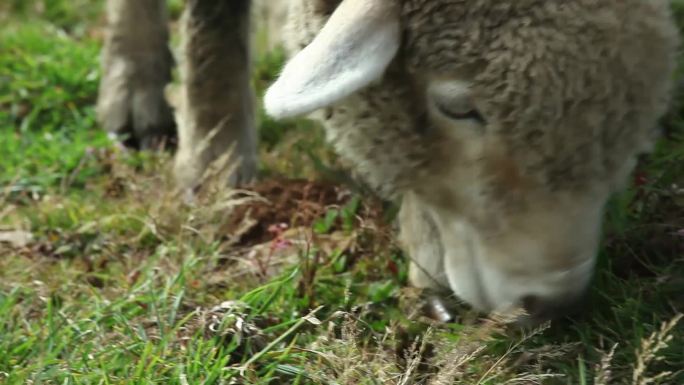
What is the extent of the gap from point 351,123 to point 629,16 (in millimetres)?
706

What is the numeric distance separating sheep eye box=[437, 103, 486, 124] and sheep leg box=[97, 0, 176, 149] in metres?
2.04

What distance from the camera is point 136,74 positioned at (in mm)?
4172

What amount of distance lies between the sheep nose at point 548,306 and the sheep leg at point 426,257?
36 centimetres

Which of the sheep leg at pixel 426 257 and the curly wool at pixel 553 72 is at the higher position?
the curly wool at pixel 553 72

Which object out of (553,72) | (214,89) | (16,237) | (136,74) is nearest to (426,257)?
(553,72)

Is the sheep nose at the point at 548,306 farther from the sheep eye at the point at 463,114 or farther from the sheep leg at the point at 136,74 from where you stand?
the sheep leg at the point at 136,74

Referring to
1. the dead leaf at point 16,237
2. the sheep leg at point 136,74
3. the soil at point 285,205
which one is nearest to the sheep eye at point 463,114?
the soil at point 285,205

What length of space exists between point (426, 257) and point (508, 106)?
70cm

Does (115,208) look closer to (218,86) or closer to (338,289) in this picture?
(218,86)

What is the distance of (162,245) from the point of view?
3.12 meters

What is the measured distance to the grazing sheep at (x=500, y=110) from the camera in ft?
→ 6.84

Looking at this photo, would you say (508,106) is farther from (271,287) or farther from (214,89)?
(214,89)

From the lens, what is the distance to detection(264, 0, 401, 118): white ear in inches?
78.4

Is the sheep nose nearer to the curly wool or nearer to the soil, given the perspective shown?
the curly wool
